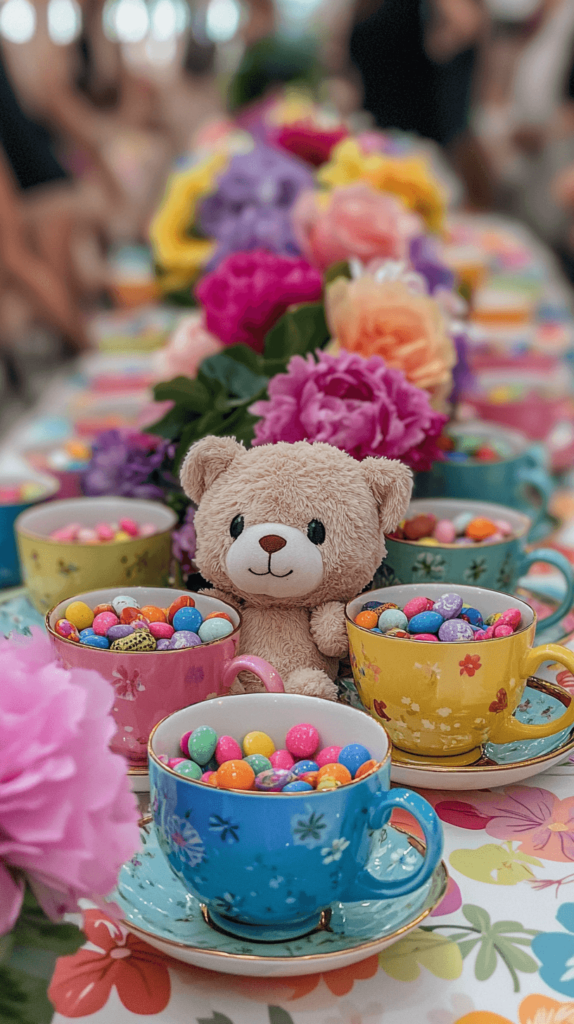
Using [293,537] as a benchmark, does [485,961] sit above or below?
below

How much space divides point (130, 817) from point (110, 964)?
9 cm

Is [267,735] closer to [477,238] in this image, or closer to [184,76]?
[477,238]

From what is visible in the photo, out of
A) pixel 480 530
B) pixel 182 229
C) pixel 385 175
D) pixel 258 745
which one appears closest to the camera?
pixel 258 745

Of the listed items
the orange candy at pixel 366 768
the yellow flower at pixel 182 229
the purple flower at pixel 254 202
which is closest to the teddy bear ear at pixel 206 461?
the orange candy at pixel 366 768

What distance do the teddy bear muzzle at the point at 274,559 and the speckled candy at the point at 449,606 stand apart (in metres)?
0.06

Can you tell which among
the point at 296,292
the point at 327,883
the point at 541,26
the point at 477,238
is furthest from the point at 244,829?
the point at 541,26

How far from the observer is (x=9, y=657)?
34 cm

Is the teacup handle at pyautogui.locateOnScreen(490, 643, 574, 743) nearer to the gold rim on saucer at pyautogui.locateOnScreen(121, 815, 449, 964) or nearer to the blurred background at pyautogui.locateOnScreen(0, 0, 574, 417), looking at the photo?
the gold rim on saucer at pyautogui.locateOnScreen(121, 815, 449, 964)

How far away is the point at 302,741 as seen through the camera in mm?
397

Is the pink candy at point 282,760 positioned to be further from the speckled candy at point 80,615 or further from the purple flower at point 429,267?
the purple flower at point 429,267

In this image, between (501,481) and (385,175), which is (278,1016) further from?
(385,175)


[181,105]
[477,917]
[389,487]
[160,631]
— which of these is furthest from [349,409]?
[181,105]

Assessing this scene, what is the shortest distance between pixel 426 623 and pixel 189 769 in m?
0.15

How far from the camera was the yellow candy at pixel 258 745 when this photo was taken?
0.40 meters
